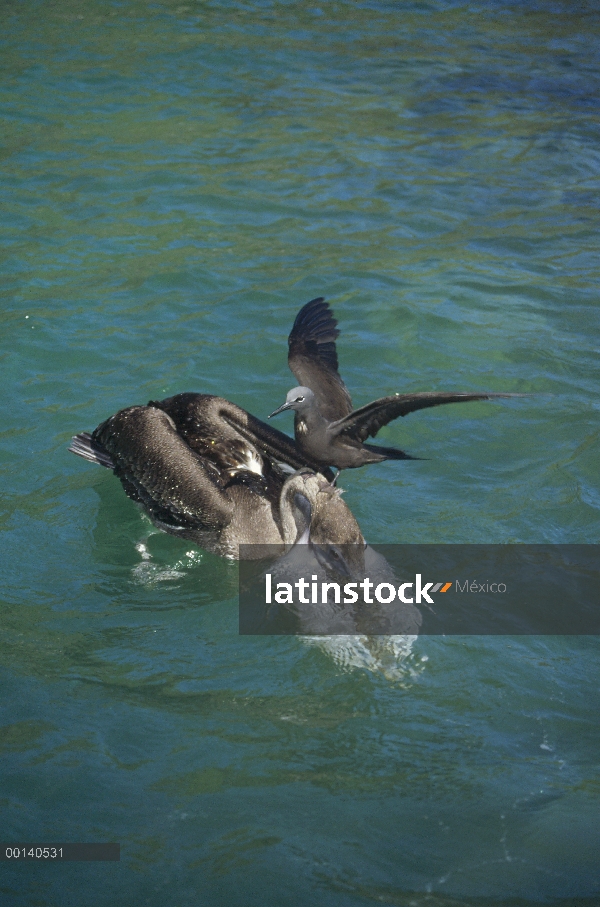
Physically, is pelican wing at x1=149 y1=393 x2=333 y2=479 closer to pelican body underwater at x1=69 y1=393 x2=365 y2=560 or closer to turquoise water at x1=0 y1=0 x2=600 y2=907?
pelican body underwater at x1=69 y1=393 x2=365 y2=560

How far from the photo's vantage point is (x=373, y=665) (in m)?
4.80

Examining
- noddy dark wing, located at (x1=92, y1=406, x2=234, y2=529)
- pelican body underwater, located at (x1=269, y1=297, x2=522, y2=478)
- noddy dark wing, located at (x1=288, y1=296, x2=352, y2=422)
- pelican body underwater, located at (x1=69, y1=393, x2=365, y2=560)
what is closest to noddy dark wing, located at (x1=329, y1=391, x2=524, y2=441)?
pelican body underwater, located at (x1=269, y1=297, x2=522, y2=478)

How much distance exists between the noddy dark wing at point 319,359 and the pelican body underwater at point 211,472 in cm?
47

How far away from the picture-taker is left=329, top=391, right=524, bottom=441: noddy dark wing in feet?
16.4

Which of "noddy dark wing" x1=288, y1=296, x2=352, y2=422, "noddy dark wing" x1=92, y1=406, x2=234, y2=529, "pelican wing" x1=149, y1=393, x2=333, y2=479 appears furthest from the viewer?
"noddy dark wing" x1=288, y1=296, x2=352, y2=422

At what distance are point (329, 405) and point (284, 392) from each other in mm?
948

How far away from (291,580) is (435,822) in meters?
1.83

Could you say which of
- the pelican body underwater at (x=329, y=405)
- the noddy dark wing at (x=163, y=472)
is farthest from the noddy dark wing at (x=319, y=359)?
the noddy dark wing at (x=163, y=472)

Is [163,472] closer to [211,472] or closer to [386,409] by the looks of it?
[211,472]

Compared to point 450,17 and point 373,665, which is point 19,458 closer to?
point 373,665

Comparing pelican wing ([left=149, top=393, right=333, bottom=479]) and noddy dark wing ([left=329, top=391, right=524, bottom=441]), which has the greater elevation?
noddy dark wing ([left=329, top=391, right=524, bottom=441])

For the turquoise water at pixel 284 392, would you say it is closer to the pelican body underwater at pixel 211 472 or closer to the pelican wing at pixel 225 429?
the pelican body underwater at pixel 211 472

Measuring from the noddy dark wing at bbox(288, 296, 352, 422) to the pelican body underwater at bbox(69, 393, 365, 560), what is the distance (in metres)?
0.47

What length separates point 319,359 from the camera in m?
6.77
